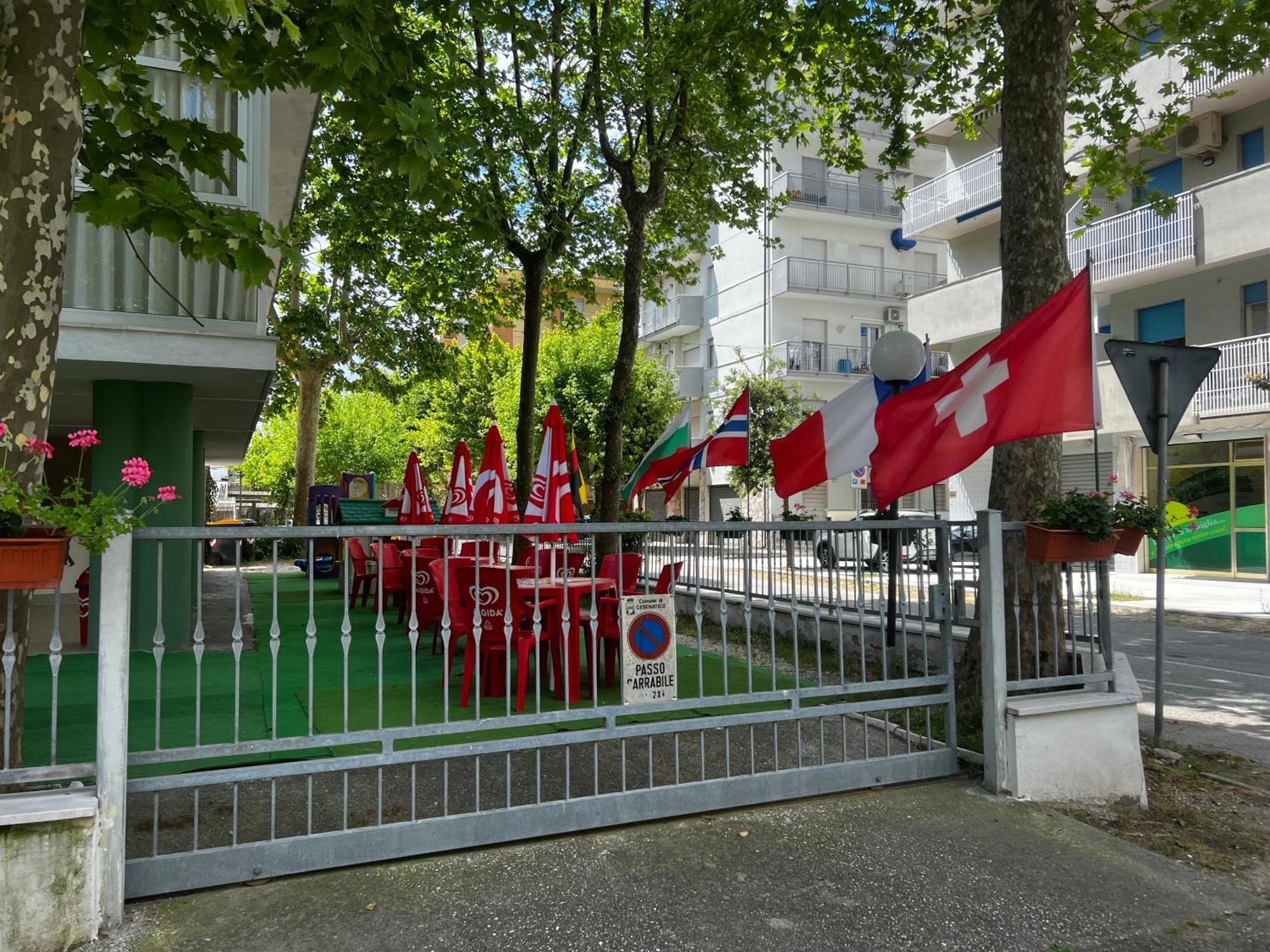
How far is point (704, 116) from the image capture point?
42.9 ft

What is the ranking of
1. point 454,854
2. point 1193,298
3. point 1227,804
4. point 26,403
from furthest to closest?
point 1193,298 < point 1227,804 < point 454,854 < point 26,403

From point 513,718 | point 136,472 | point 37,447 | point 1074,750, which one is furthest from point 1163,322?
point 37,447

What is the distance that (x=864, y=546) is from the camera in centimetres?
522

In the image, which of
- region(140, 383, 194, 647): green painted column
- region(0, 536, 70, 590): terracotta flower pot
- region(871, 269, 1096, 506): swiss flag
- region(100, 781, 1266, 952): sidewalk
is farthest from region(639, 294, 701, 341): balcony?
region(0, 536, 70, 590): terracotta flower pot

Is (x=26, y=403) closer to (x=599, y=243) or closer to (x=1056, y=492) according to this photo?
(x=1056, y=492)

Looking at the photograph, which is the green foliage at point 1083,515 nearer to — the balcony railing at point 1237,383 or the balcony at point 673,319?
the balcony railing at point 1237,383

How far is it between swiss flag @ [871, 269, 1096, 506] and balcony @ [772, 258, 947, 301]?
28960 mm

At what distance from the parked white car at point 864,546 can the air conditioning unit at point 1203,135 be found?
18.0m

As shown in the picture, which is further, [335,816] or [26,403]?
[335,816]

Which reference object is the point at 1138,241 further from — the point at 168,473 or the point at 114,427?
the point at 114,427

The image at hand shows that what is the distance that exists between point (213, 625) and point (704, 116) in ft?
33.0

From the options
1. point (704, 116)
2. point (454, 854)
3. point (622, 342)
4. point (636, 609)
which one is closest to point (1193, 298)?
point (704, 116)

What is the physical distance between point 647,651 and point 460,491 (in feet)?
18.8

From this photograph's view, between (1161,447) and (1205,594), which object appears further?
(1205,594)
